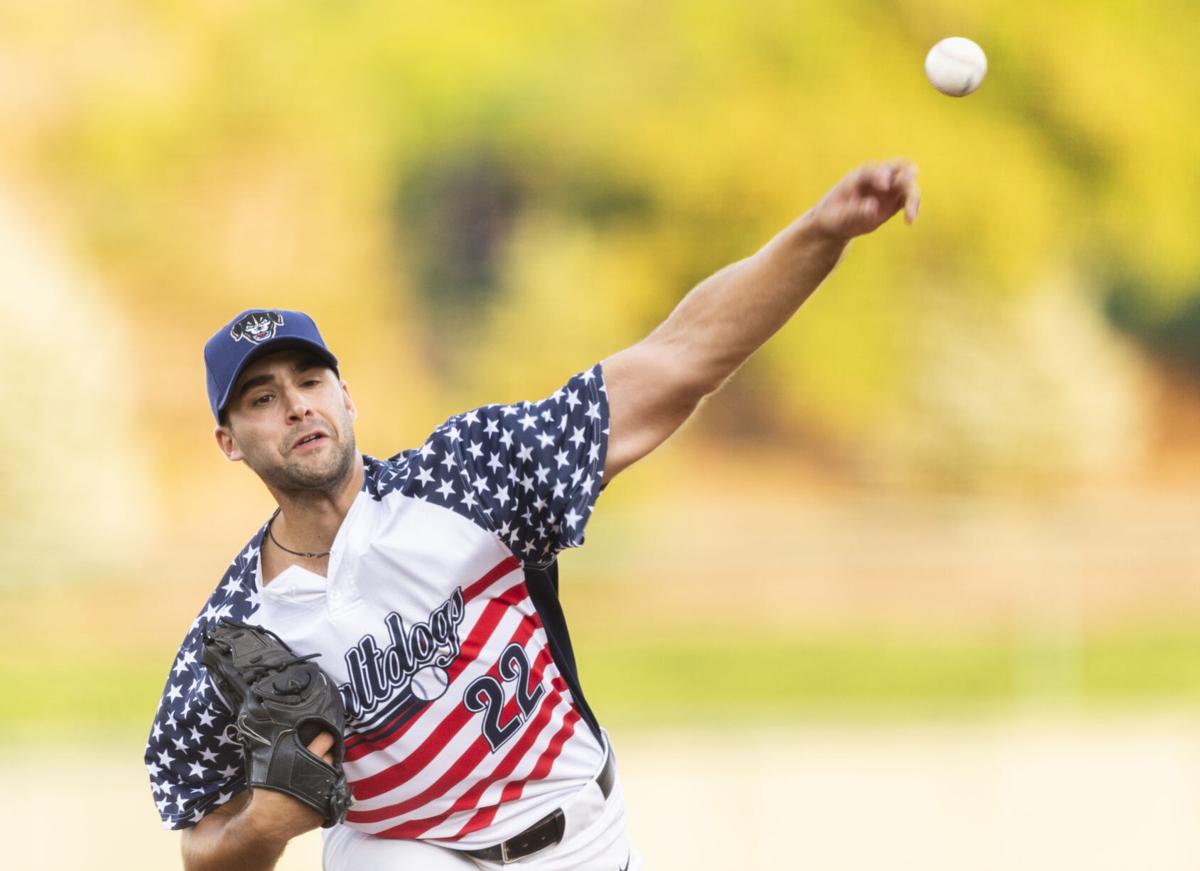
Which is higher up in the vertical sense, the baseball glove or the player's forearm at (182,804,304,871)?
the baseball glove

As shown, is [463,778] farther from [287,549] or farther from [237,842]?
[287,549]

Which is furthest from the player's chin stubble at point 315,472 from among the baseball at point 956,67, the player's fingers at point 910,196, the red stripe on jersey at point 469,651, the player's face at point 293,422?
the baseball at point 956,67

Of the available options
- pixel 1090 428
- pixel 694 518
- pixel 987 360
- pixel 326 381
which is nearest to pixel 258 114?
pixel 694 518

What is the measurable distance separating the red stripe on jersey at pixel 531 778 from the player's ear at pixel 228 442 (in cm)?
106

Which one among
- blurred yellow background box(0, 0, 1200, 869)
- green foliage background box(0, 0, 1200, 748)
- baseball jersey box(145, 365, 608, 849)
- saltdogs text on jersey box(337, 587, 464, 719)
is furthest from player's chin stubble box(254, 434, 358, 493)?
green foliage background box(0, 0, 1200, 748)

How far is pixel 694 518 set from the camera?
73.4ft

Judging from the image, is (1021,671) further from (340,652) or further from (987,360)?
(340,652)

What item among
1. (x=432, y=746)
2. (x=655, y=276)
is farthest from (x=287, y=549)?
(x=655, y=276)

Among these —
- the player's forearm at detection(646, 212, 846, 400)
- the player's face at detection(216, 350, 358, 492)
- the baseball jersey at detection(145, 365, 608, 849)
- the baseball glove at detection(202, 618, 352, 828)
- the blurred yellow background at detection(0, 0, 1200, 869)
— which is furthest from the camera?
the blurred yellow background at detection(0, 0, 1200, 869)

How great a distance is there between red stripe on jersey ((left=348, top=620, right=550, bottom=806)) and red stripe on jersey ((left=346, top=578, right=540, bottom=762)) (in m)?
0.05

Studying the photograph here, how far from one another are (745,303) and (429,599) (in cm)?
105

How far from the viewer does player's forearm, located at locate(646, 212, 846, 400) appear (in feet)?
12.0

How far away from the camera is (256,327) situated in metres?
4.06

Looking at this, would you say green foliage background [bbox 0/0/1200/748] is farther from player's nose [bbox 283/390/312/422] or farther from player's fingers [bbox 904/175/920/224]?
player's fingers [bbox 904/175/920/224]
